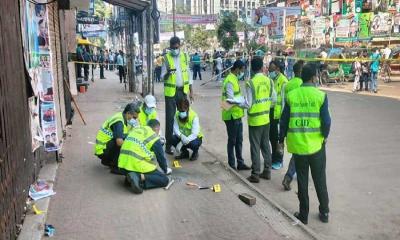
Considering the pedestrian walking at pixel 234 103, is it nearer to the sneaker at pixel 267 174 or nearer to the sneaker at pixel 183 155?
the sneaker at pixel 267 174

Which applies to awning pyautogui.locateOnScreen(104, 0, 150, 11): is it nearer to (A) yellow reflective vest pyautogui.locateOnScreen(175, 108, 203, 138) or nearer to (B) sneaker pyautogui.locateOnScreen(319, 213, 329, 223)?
(A) yellow reflective vest pyautogui.locateOnScreen(175, 108, 203, 138)

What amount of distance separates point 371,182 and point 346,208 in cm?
121

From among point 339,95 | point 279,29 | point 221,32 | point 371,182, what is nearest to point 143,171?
point 371,182

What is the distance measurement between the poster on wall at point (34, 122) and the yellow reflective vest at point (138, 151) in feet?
3.56

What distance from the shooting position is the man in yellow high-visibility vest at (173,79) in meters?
8.42

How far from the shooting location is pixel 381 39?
97.2ft

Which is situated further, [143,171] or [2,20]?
[143,171]

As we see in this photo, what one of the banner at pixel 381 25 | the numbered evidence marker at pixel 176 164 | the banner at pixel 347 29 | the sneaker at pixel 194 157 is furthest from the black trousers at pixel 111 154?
the banner at pixel 347 29

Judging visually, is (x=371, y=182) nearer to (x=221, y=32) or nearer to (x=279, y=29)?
(x=279, y=29)

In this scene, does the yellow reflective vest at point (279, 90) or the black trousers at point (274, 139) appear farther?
the black trousers at point (274, 139)

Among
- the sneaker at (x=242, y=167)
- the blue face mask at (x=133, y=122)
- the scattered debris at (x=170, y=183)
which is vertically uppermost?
the blue face mask at (x=133, y=122)

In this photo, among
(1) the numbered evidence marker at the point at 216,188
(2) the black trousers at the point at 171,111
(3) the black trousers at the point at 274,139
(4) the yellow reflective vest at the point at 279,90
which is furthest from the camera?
(2) the black trousers at the point at 171,111

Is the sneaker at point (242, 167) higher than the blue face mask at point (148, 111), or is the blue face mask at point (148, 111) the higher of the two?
the blue face mask at point (148, 111)

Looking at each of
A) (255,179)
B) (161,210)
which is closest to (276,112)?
(255,179)
